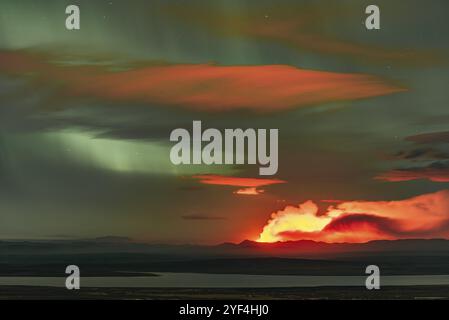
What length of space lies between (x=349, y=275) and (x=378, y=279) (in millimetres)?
625

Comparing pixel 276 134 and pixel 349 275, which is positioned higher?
pixel 276 134

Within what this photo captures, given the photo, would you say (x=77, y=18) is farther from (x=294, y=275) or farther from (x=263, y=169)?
(x=294, y=275)

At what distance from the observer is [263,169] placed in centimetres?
2109

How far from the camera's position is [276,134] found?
827 inches
